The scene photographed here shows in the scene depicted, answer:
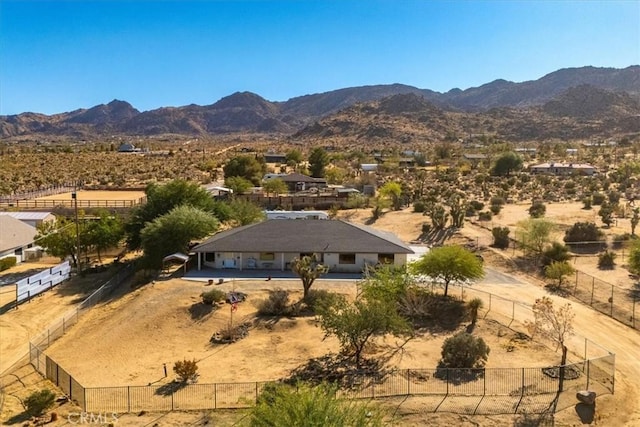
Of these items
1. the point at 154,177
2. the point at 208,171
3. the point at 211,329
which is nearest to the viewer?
the point at 211,329

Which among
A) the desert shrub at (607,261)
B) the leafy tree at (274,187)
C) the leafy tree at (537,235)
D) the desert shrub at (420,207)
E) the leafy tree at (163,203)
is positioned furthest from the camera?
the leafy tree at (274,187)

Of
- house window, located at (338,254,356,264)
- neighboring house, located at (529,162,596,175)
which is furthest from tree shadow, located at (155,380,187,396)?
neighboring house, located at (529,162,596,175)

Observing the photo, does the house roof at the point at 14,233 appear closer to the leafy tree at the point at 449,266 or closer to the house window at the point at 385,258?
the house window at the point at 385,258

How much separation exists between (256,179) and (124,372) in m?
64.2

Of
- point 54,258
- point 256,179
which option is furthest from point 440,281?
point 256,179

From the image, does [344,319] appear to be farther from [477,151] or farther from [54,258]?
[477,151]

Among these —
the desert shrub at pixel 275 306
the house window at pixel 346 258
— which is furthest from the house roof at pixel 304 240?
the desert shrub at pixel 275 306

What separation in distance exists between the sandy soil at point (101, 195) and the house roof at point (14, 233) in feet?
72.9

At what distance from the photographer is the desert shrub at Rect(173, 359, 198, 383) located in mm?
23391

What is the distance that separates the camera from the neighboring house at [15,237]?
4572 centimetres

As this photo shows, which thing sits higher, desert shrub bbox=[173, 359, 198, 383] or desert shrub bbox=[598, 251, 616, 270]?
desert shrub bbox=[598, 251, 616, 270]

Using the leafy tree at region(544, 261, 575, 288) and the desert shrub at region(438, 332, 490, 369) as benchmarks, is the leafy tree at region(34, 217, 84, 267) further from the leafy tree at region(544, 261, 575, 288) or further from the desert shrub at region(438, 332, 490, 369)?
the leafy tree at region(544, 261, 575, 288)

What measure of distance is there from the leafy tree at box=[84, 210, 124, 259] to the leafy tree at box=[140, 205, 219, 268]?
219 inches

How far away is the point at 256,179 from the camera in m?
87.8
